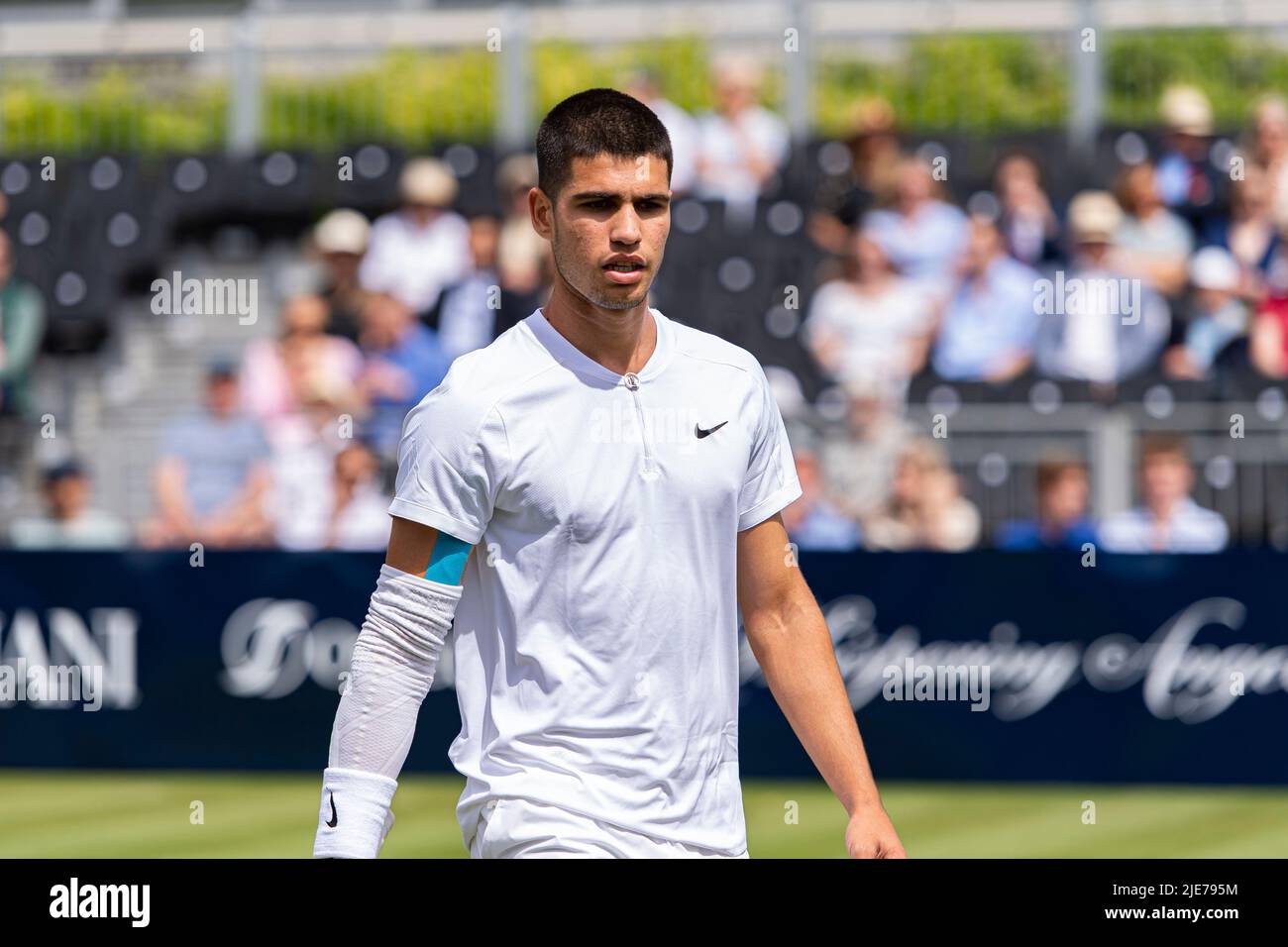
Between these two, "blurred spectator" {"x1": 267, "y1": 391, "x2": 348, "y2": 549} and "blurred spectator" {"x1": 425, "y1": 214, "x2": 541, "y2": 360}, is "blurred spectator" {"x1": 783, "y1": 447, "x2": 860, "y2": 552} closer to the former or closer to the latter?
"blurred spectator" {"x1": 425, "y1": 214, "x2": 541, "y2": 360}

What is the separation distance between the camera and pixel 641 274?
10.9ft

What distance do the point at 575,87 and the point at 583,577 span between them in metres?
12.0

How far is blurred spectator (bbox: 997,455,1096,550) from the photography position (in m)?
10.7

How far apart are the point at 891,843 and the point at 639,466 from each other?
2.69ft

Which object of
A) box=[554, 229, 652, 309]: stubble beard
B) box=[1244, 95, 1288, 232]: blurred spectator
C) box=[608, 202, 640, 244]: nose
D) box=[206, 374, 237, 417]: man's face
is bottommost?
box=[554, 229, 652, 309]: stubble beard

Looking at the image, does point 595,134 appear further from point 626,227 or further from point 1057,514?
point 1057,514

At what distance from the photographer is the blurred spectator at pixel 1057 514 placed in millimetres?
10664

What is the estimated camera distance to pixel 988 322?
11758 mm

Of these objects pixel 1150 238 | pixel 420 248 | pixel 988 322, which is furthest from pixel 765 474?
pixel 1150 238

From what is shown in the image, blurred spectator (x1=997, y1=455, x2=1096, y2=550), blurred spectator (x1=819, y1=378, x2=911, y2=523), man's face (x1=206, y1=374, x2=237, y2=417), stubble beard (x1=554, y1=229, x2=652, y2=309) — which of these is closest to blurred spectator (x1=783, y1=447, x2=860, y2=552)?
blurred spectator (x1=819, y1=378, x2=911, y2=523)

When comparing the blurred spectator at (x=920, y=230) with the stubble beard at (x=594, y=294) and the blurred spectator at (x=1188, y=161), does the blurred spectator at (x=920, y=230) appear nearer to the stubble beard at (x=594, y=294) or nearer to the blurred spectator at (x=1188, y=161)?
the blurred spectator at (x=1188, y=161)

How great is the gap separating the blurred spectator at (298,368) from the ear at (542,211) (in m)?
8.11

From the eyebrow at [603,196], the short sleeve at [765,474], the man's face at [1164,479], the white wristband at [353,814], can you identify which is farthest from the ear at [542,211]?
the man's face at [1164,479]

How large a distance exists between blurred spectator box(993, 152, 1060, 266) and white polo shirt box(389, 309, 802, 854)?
9.19 metres
